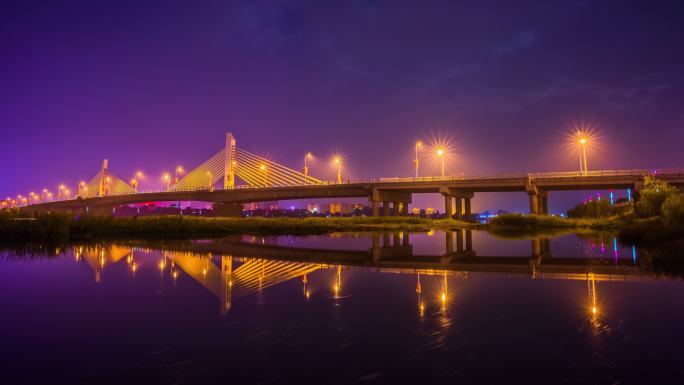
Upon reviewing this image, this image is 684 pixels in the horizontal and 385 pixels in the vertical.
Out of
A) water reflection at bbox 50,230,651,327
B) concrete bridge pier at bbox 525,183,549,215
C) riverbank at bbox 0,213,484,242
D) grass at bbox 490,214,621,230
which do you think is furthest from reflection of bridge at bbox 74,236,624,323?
concrete bridge pier at bbox 525,183,549,215

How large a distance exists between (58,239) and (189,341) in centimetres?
2657

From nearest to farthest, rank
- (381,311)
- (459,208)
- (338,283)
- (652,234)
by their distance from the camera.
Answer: (381,311), (338,283), (652,234), (459,208)

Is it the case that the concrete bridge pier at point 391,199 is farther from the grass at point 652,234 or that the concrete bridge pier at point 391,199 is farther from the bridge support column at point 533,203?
the grass at point 652,234

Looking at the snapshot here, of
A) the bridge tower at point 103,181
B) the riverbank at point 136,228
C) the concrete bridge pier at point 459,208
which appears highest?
the bridge tower at point 103,181

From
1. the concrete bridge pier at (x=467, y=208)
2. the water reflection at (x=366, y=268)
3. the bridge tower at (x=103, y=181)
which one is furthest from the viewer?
the bridge tower at (x=103, y=181)

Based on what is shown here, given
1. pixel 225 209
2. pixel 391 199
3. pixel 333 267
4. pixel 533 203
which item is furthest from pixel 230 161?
pixel 333 267

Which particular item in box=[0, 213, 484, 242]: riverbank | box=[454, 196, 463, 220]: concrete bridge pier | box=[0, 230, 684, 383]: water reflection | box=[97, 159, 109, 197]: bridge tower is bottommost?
box=[0, 230, 684, 383]: water reflection

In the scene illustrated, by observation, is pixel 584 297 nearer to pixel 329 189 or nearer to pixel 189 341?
pixel 189 341

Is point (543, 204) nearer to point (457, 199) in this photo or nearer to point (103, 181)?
point (457, 199)

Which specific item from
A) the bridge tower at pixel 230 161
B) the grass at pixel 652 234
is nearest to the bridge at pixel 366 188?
the bridge tower at pixel 230 161

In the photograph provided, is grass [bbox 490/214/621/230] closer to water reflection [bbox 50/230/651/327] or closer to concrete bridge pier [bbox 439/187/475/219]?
concrete bridge pier [bbox 439/187/475/219]

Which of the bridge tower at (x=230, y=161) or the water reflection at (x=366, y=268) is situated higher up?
the bridge tower at (x=230, y=161)

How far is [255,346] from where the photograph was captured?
5902 millimetres

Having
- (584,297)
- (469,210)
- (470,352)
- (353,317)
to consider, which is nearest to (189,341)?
(353,317)
